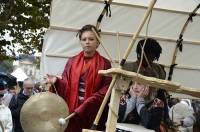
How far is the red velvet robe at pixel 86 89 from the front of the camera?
5.33 meters

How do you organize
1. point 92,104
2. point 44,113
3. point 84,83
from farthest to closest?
point 84,83 < point 92,104 < point 44,113

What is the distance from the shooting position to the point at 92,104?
5.32 metres

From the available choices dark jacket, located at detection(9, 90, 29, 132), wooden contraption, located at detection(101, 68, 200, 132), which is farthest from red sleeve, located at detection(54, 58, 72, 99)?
dark jacket, located at detection(9, 90, 29, 132)

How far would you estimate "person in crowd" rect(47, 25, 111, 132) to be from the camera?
5359mm

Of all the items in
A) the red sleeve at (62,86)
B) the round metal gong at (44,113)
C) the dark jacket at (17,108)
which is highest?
the red sleeve at (62,86)

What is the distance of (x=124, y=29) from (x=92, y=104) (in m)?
1.42

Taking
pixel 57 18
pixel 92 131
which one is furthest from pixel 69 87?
pixel 92 131

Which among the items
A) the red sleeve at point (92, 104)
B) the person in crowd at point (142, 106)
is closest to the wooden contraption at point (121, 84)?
the person in crowd at point (142, 106)

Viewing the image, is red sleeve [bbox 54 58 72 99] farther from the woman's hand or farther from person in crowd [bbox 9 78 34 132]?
person in crowd [bbox 9 78 34 132]

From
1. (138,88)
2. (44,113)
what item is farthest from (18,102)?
(138,88)

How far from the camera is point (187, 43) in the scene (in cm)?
668

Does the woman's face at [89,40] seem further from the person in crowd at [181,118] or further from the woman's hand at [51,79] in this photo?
the person in crowd at [181,118]

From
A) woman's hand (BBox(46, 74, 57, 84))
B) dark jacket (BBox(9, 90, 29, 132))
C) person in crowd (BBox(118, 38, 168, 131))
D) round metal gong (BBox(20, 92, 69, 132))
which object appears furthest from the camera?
dark jacket (BBox(9, 90, 29, 132))

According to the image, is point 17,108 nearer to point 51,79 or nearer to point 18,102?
point 18,102
